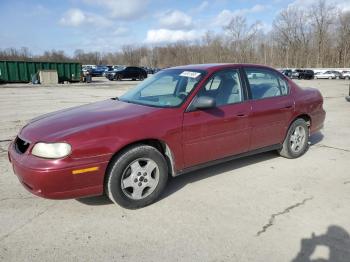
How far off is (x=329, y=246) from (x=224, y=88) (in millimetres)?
2310

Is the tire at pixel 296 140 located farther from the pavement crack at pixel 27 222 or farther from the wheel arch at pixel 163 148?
the pavement crack at pixel 27 222

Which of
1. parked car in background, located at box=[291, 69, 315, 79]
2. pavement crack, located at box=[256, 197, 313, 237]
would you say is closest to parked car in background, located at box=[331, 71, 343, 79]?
parked car in background, located at box=[291, 69, 315, 79]

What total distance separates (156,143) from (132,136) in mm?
428

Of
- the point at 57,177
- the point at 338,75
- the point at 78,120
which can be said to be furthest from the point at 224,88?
the point at 338,75

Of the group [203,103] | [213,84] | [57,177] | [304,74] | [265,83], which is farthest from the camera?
[304,74]

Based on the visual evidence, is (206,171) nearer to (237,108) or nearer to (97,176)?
(237,108)

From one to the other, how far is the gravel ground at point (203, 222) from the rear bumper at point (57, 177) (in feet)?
1.17

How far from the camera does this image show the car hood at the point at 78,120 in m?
3.42

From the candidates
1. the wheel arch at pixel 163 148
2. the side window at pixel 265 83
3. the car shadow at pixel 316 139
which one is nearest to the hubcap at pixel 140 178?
the wheel arch at pixel 163 148

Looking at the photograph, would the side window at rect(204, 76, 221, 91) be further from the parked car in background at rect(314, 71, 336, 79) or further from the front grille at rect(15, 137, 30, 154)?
the parked car in background at rect(314, 71, 336, 79)

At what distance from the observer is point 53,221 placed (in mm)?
3445

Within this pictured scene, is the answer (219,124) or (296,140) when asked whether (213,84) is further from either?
(296,140)

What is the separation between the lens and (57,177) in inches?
125

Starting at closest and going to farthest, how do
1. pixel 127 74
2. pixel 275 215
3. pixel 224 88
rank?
pixel 275 215
pixel 224 88
pixel 127 74
